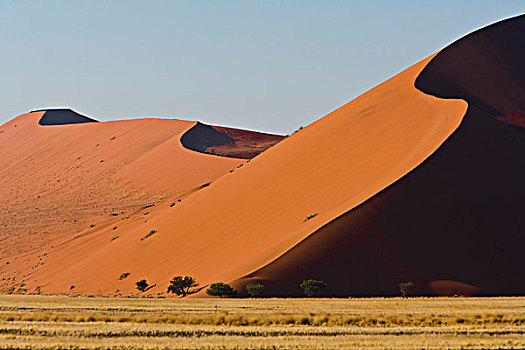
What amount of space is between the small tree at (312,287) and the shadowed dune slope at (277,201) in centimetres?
110

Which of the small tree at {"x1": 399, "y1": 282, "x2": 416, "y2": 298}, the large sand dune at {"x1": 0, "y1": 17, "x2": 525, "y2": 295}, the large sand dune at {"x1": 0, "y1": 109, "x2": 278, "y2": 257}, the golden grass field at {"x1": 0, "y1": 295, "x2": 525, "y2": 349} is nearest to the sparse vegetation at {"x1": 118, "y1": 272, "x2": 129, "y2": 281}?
the large sand dune at {"x1": 0, "y1": 17, "x2": 525, "y2": 295}

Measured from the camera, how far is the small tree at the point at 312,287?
33000mm

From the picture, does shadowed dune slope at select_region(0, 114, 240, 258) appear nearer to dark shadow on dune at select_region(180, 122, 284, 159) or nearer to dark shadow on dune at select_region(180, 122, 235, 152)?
dark shadow on dune at select_region(180, 122, 235, 152)

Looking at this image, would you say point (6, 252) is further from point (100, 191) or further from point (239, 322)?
point (239, 322)

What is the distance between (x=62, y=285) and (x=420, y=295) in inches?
856

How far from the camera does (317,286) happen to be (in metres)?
33.3

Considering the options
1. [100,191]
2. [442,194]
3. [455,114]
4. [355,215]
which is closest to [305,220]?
[355,215]

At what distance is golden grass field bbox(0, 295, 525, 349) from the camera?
16.2 meters

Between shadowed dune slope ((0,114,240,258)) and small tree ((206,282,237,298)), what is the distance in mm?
35111

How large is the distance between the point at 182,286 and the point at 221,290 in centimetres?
338

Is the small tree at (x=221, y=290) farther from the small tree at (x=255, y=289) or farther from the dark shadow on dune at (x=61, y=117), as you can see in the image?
the dark shadow on dune at (x=61, y=117)

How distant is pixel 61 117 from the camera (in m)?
128

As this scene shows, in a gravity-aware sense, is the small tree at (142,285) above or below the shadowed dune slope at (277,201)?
below

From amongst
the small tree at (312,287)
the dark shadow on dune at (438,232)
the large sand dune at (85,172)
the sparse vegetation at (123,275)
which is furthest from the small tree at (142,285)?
the large sand dune at (85,172)
